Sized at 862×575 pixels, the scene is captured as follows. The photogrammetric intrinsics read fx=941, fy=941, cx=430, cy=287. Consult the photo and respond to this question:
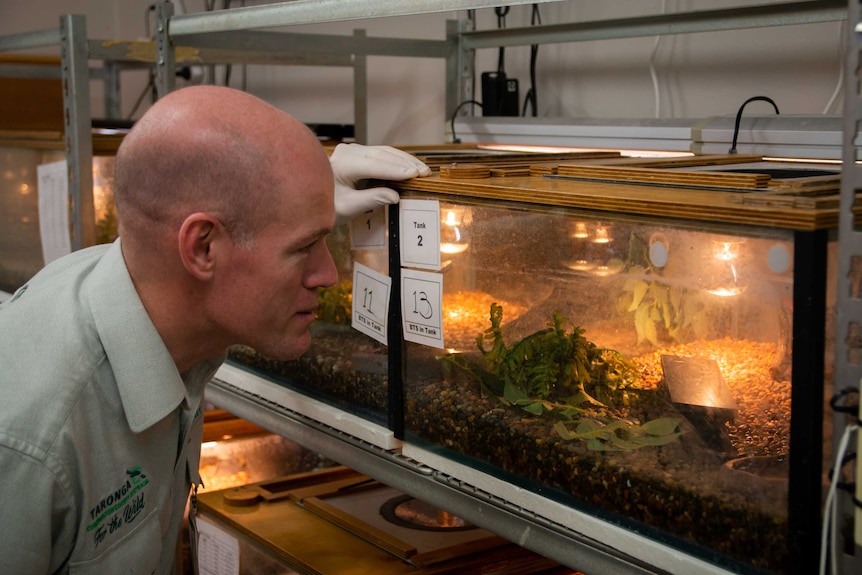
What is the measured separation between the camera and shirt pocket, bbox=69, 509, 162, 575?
99 centimetres

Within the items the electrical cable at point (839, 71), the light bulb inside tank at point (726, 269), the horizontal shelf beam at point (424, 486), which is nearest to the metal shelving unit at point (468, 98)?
the horizontal shelf beam at point (424, 486)

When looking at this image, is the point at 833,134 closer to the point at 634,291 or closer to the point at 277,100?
the point at 634,291

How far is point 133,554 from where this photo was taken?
1039 mm

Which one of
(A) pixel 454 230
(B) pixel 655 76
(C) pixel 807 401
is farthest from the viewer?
(B) pixel 655 76

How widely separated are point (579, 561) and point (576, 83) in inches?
56.3

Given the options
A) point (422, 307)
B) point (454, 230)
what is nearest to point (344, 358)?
point (422, 307)

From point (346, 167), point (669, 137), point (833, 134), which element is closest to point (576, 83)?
point (669, 137)

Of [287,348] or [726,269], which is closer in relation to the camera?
[726,269]

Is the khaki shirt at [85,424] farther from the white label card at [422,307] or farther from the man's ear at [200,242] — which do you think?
the white label card at [422,307]

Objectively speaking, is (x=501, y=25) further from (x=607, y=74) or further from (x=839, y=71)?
(x=839, y=71)

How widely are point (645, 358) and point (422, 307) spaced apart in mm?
372

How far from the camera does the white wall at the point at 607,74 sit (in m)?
1.81

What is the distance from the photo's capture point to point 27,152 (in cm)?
230

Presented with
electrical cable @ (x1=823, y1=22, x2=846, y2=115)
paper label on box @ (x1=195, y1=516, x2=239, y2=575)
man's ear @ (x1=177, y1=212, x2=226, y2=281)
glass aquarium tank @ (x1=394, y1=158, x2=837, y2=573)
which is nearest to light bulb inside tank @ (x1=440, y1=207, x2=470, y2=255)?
glass aquarium tank @ (x1=394, y1=158, x2=837, y2=573)
